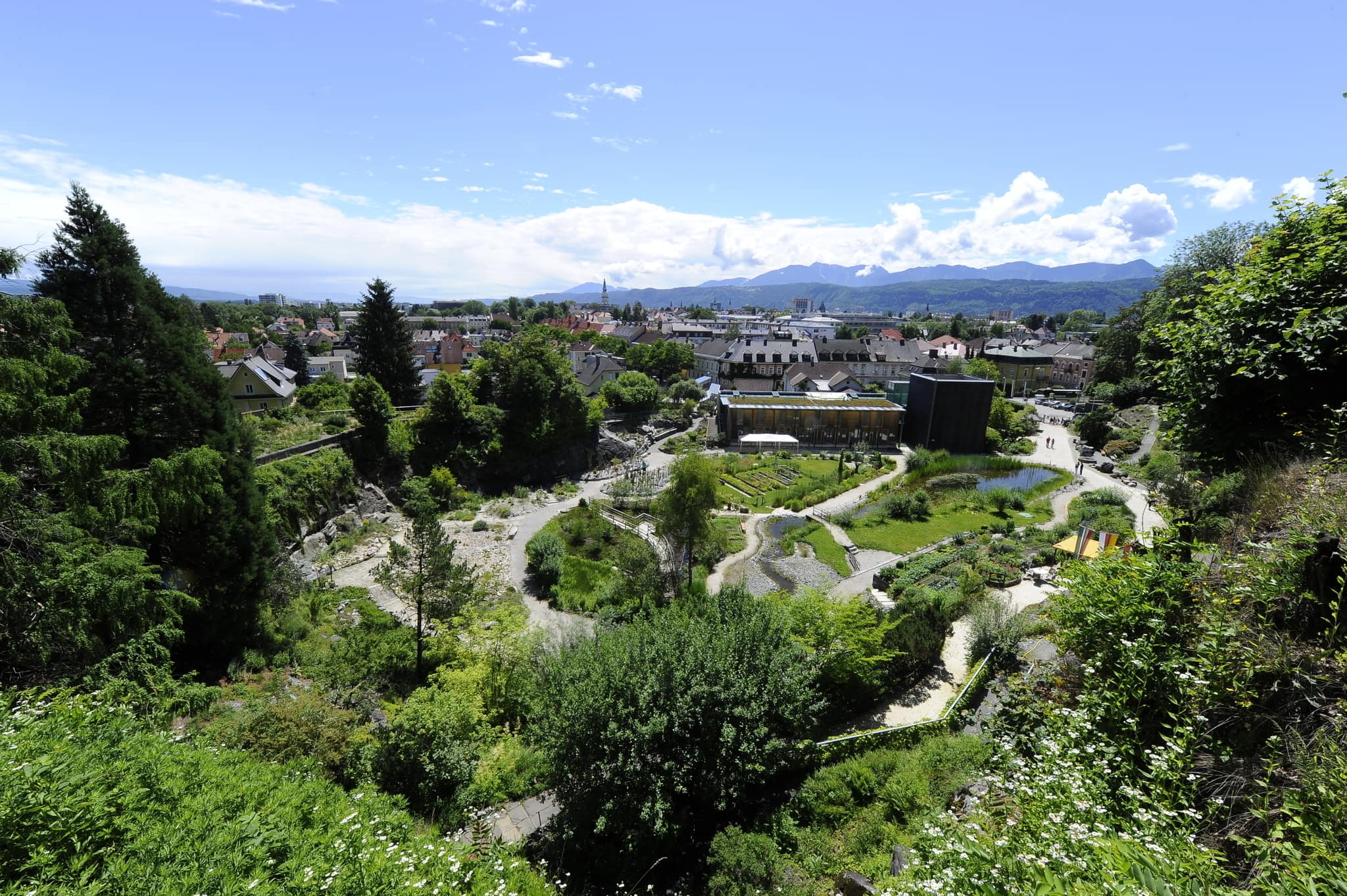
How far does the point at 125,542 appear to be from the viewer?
1248cm

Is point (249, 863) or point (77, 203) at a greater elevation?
point (77, 203)

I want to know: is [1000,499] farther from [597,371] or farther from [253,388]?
[253,388]

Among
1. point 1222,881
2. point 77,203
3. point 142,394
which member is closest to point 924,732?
point 1222,881

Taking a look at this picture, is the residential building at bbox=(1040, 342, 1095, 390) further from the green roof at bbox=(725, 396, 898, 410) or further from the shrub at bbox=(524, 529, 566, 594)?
the shrub at bbox=(524, 529, 566, 594)

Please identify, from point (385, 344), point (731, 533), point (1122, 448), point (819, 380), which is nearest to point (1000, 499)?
point (731, 533)

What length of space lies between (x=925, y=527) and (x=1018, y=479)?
45.7ft

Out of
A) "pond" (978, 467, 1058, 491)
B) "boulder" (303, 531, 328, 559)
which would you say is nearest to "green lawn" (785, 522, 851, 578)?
"pond" (978, 467, 1058, 491)

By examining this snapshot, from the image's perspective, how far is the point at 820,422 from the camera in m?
47.9

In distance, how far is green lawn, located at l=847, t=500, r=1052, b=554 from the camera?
26938 millimetres

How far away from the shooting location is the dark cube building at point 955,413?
43750 mm

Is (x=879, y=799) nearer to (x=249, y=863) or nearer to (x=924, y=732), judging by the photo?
(x=924, y=732)

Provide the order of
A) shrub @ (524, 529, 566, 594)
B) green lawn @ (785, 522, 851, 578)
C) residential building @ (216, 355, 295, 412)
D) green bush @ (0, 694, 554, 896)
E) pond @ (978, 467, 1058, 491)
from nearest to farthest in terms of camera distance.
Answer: green bush @ (0, 694, 554, 896), shrub @ (524, 529, 566, 594), green lawn @ (785, 522, 851, 578), pond @ (978, 467, 1058, 491), residential building @ (216, 355, 295, 412)

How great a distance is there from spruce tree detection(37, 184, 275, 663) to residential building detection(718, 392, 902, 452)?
115ft

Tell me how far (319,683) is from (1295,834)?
16.4 meters
